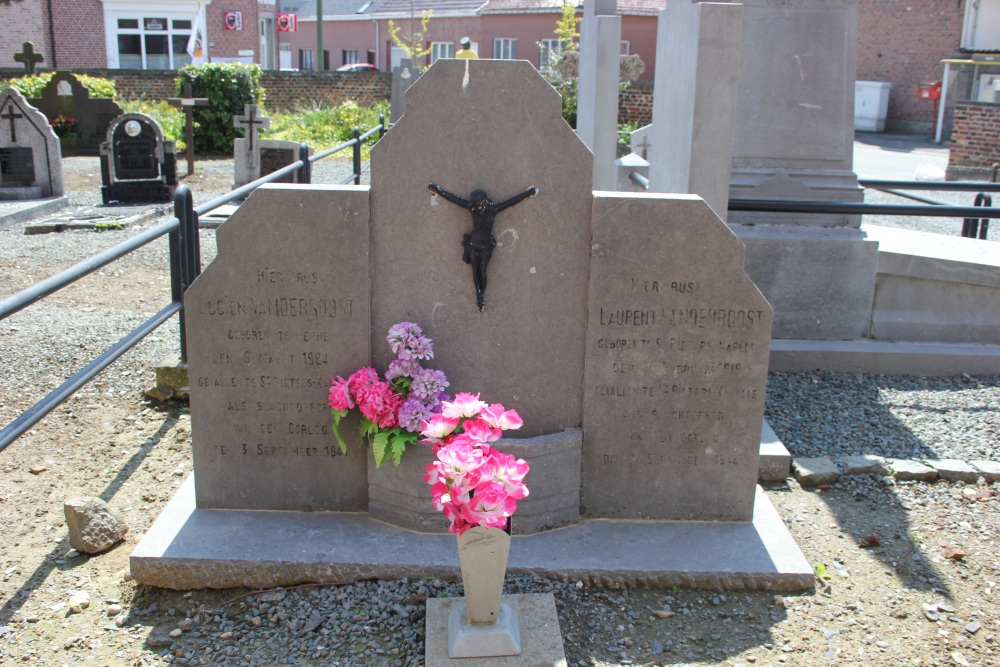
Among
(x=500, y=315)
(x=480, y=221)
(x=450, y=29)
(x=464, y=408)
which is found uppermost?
(x=450, y=29)

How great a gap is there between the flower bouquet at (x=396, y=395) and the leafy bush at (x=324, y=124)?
17040 mm

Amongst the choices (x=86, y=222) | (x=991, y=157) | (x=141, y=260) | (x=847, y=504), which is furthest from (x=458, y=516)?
(x=991, y=157)

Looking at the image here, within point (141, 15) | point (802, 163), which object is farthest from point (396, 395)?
point (141, 15)

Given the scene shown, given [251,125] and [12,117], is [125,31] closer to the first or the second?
[251,125]

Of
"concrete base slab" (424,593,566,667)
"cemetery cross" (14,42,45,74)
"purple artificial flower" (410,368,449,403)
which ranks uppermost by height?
"cemetery cross" (14,42,45,74)

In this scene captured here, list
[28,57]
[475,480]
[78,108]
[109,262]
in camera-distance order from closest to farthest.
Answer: [475,480] < [109,262] < [78,108] < [28,57]

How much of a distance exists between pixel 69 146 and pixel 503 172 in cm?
1795

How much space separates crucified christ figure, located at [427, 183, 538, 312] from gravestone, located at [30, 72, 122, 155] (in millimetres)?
17543

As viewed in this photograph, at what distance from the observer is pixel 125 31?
32031 millimetres

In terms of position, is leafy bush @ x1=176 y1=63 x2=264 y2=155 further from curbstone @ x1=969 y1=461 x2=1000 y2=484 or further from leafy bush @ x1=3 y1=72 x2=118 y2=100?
curbstone @ x1=969 y1=461 x2=1000 y2=484

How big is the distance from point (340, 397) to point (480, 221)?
0.86m

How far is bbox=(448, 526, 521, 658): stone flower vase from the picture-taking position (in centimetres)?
287

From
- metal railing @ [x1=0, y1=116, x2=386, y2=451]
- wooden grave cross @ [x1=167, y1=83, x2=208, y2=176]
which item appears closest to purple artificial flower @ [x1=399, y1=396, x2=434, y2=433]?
metal railing @ [x1=0, y1=116, x2=386, y2=451]

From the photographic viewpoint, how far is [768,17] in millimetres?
6367
